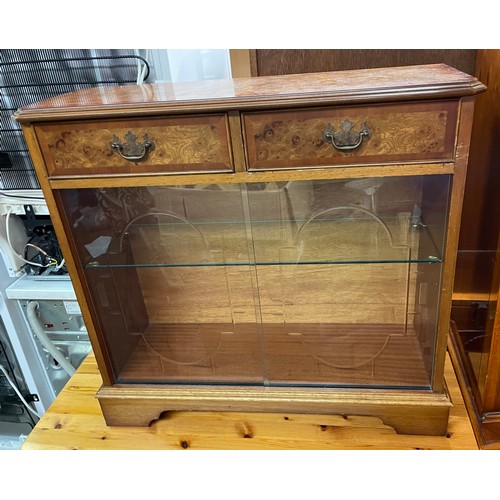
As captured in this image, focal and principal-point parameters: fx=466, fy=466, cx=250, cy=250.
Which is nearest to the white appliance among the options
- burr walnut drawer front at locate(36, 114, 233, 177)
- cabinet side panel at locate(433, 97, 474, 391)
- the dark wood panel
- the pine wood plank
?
the pine wood plank

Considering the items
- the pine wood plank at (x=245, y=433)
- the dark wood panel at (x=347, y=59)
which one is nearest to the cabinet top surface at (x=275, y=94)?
the dark wood panel at (x=347, y=59)

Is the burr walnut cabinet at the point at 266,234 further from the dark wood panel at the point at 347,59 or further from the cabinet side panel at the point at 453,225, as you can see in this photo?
the dark wood panel at the point at 347,59

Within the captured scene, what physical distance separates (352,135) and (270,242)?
1.09ft

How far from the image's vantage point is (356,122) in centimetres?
77

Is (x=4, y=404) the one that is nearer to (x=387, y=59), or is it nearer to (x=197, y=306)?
(x=197, y=306)

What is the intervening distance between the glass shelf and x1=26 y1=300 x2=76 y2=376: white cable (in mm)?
596

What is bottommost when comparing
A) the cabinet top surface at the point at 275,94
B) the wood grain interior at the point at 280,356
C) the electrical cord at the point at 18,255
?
the wood grain interior at the point at 280,356

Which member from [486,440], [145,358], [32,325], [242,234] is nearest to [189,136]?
[242,234]

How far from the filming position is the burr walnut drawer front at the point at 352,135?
29.9 inches

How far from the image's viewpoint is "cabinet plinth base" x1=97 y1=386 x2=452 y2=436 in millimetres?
986

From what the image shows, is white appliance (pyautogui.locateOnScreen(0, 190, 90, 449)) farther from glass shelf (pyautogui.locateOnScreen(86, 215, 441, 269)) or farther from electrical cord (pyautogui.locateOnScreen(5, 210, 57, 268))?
glass shelf (pyautogui.locateOnScreen(86, 215, 441, 269))

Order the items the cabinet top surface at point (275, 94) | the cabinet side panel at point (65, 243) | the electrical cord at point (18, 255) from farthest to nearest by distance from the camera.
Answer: the electrical cord at point (18, 255) → the cabinet side panel at point (65, 243) → the cabinet top surface at point (275, 94)

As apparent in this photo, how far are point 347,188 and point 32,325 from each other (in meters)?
1.12

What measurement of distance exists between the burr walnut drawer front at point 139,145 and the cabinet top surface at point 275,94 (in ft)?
0.08
